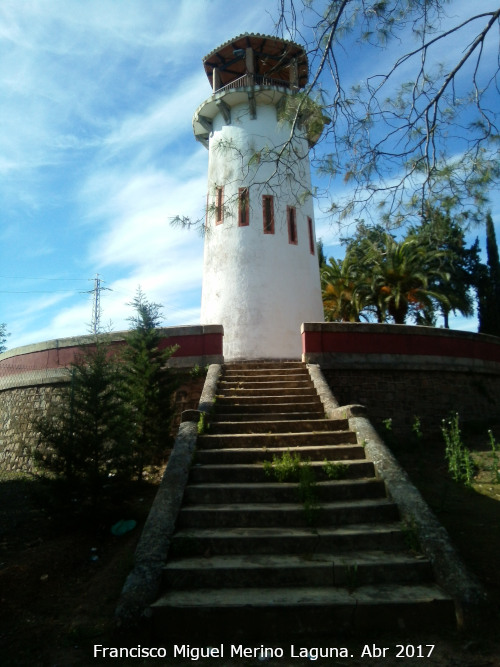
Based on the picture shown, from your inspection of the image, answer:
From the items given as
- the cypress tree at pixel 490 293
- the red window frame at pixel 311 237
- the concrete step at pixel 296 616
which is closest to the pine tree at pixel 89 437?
the concrete step at pixel 296 616

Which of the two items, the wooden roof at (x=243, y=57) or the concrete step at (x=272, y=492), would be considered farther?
the wooden roof at (x=243, y=57)

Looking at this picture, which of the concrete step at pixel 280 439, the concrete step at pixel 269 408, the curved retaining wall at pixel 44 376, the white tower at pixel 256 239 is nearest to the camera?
the concrete step at pixel 280 439

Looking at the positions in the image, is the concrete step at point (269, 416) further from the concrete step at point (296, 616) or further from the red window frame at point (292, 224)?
the red window frame at point (292, 224)

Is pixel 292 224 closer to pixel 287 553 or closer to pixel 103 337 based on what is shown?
pixel 103 337

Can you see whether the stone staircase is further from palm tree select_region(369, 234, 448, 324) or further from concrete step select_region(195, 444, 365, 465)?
palm tree select_region(369, 234, 448, 324)

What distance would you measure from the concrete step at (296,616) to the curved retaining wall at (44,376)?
6467 millimetres

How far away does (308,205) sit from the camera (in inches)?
616

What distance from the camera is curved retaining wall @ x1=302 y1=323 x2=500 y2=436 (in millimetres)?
10734

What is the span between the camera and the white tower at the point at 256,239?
13984 millimetres

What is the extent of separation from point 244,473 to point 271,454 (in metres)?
0.58

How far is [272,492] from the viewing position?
562 cm

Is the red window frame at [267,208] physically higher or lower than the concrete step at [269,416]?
higher

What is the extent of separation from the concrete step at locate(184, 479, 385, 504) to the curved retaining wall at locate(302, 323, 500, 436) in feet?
16.1

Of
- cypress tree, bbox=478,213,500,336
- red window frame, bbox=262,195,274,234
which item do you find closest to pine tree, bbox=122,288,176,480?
red window frame, bbox=262,195,274,234
